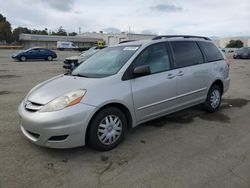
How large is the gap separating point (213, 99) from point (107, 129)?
10.4 ft

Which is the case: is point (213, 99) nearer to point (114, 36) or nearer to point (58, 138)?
point (58, 138)

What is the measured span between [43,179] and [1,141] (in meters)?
1.57

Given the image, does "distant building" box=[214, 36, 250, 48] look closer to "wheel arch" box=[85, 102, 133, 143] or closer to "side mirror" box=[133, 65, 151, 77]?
"side mirror" box=[133, 65, 151, 77]

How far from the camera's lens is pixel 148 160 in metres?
3.63

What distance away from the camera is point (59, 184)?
3041 millimetres

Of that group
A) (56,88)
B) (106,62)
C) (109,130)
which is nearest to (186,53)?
(106,62)

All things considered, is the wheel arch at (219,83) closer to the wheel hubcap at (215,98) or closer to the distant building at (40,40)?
the wheel hubcap at (215,98)

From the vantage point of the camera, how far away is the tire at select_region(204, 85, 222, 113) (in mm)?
5809

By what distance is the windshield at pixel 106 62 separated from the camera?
427 centimetres

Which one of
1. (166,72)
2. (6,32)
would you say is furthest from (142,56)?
(6,32)

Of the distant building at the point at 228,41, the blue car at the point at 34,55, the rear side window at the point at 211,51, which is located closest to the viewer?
the rear side window at the point at 211,51

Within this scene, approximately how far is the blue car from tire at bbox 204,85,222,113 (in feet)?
73.5

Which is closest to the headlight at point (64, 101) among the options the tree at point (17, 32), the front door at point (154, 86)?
the front door at point (154, 86)

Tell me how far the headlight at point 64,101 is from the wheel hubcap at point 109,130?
0.54 m
